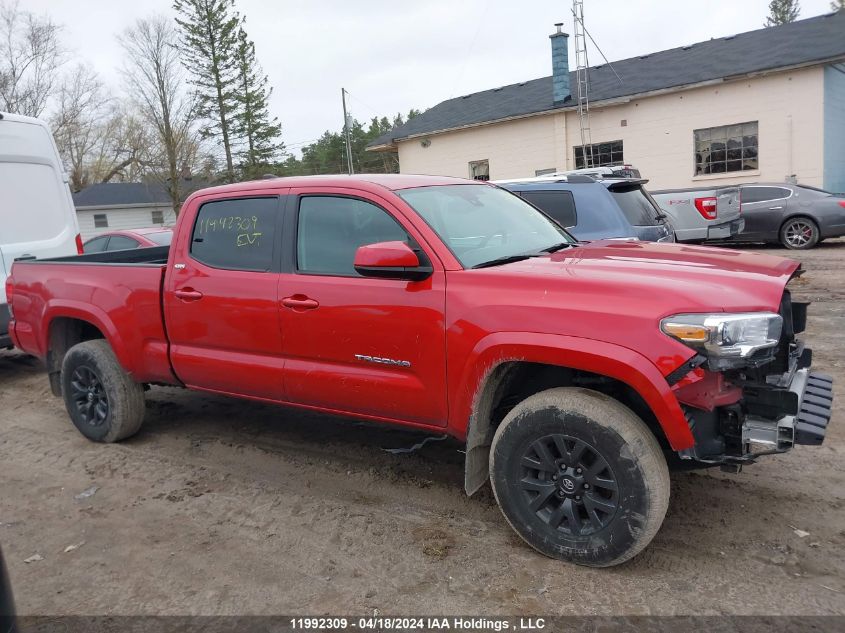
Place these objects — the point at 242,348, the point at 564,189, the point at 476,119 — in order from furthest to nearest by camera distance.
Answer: the point at 476,119 → the point at 564,189 → the point at 242,348

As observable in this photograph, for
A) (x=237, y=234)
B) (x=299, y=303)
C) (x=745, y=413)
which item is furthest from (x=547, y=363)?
(x=237, y=234)

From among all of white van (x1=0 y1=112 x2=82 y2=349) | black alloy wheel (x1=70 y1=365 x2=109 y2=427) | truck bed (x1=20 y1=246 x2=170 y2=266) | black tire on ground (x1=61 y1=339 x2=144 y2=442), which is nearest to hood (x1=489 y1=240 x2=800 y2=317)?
black tire on ground (x1=61 y1=339 x2=144 y2=442)

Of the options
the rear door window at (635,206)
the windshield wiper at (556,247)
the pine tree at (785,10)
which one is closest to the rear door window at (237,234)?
the windshield wiper at (556,247)

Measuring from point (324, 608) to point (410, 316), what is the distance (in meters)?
1.44

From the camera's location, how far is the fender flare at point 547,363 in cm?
284

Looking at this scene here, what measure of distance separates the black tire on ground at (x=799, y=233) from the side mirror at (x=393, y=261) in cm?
1353

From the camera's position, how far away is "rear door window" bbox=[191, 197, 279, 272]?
4215mm

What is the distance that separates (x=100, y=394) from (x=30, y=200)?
12.2ft

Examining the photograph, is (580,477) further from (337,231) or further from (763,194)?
(763,194)

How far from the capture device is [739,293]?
9.71ft

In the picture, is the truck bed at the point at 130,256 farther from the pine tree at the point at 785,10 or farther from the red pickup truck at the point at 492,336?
the pine tree at the point at 785,10

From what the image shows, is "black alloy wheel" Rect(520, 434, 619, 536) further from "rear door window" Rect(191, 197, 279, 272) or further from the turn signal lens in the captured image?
"rear door window" Rect(191, 197, 279, 272)

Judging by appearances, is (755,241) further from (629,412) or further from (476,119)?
(629,412)

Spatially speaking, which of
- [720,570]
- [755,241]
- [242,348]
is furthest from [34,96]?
[720,570]
